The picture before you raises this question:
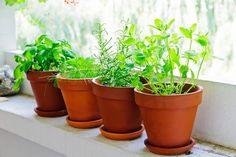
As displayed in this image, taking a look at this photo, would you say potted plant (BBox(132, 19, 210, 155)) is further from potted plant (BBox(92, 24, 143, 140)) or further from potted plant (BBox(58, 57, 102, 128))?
potted plant (BBox(58, 57, 102, 128))

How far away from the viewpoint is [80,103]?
1361mm

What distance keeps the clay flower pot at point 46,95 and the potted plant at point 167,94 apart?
1.41ft

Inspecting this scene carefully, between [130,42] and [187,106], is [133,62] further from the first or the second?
[187,106]

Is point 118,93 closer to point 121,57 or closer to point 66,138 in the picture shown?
point 121,57

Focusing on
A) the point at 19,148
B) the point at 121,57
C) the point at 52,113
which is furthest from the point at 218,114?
the point at 19,148

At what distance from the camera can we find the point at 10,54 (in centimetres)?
191

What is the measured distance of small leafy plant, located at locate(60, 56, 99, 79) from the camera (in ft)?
4.50

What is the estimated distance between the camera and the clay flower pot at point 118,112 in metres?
1.19

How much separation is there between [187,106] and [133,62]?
22 cm

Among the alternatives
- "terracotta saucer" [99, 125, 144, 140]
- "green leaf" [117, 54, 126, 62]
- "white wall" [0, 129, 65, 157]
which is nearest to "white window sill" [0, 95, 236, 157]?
"terracotta saucer" [99, 125, 144, 140]

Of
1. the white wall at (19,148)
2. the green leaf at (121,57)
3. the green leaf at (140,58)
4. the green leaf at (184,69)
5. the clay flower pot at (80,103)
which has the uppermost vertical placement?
the green leaf at (140,58)

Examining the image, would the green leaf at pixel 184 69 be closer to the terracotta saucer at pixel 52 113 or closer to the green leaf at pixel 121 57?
the green leaf at pixel 121 57

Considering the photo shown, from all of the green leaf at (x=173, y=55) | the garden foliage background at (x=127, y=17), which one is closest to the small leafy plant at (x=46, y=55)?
the garden foliage background at (x=127, y=17)

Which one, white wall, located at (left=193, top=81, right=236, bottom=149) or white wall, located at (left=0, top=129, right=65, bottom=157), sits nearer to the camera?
white wall, located at (left=193, top=81, right=236, bottom=149)
